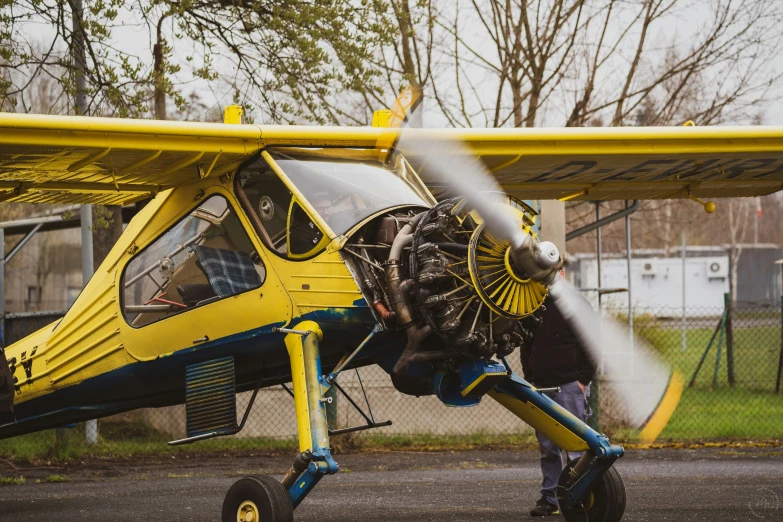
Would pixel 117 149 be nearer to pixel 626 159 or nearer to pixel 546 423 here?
pixel 546 423

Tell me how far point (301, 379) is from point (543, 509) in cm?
265

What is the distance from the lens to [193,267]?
271 inches

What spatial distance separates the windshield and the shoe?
2.65 metres

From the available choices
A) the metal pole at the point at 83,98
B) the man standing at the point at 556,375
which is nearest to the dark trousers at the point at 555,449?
the man standing at the point at 556,375

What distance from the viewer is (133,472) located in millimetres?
10711

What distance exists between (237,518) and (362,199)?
209cm

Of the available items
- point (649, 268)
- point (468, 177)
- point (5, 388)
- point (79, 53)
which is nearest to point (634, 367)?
point (468, 177)

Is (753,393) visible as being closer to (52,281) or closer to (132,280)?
(132,280)

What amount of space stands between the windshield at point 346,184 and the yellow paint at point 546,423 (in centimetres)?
154

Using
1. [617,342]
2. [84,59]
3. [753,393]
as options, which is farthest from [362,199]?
[753,393]

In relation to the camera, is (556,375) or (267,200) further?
(556,375)

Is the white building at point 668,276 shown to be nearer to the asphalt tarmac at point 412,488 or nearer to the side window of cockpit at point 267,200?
the asphalt tarmac at point 412,488

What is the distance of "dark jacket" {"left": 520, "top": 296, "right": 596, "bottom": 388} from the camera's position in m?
7.79

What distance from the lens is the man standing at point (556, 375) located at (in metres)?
7.71
